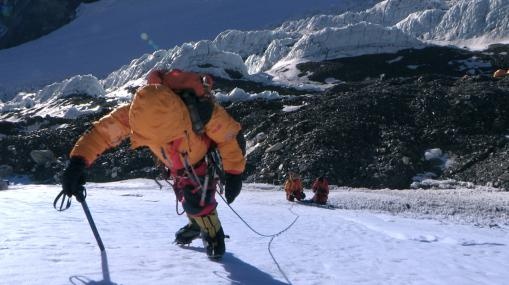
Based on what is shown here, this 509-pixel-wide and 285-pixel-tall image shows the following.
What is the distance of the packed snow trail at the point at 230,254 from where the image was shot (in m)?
3.66

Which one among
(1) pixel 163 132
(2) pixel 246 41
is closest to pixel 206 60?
(2) pixel 246 41

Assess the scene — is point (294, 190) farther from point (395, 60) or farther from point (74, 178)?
point (395, 60)

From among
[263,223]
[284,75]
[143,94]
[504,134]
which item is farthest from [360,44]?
[143,94]

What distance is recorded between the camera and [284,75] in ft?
173

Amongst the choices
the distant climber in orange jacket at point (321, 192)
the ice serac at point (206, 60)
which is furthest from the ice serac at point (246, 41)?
the distant climber in orange jacket at point (321, 192)

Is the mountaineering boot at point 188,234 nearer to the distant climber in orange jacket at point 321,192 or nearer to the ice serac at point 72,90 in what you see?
the distant climber in orange jacket at point 321,192

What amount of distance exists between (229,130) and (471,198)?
10556 millimetres

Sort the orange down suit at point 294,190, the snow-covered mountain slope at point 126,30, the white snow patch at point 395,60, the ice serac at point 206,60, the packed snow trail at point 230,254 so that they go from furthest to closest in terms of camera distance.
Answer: the snow-covered mountain slope at point 126,30 < the white snow patch at point 395,60 < the ice serac at point 206,60 < the orange down suit at point 294,190 < the packed snow trail at point 230,254

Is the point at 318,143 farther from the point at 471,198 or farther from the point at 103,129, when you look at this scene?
the point at 103,129

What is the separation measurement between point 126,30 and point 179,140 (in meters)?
101

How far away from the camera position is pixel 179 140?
4.16 m

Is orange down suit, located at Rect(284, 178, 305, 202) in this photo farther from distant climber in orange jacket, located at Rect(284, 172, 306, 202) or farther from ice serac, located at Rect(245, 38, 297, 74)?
ice serac, located at Rect(245, 38, 297, 74)

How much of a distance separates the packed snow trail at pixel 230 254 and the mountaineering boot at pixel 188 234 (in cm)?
12

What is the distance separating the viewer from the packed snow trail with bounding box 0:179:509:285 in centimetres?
366
